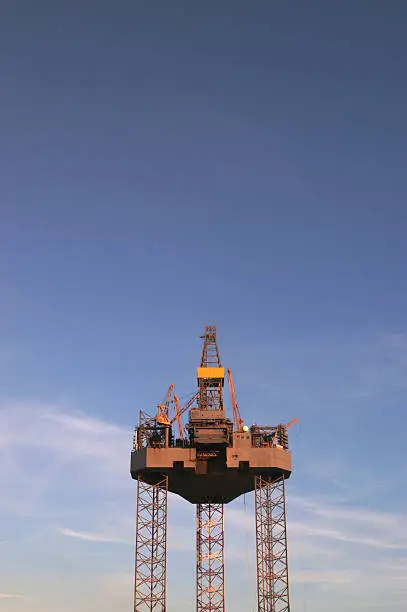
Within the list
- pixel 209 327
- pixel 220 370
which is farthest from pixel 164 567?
pixel 209 327

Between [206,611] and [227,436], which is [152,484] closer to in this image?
[227,436]

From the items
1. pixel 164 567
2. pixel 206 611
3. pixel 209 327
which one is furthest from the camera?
pixel 209 327

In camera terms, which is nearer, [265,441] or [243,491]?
[265,441]

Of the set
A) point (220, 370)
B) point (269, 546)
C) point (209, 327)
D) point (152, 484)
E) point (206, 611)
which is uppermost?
point (209, 327)

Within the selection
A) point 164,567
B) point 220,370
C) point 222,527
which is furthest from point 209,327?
point 164,567

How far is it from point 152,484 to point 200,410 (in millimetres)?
9442

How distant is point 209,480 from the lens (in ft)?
271

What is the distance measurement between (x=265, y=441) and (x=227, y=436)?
16.3 feet

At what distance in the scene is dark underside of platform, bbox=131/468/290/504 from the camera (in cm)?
8062

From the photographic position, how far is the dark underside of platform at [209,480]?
80625mm

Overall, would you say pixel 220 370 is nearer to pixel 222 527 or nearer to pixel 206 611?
pixel 222 527

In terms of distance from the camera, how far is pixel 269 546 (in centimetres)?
7988

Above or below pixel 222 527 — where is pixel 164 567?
below

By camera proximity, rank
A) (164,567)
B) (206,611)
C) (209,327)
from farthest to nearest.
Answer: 1. (209,327)
2. (206,611)
3. (164,567)
